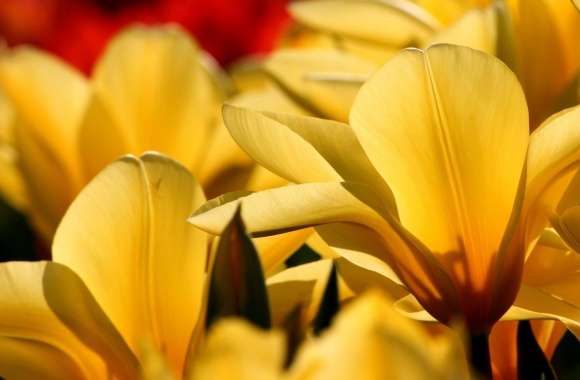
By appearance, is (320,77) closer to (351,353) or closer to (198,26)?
(351,353)

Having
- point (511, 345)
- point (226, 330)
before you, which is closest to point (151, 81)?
point (511, 345)

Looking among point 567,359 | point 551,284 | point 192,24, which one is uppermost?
point 551,284

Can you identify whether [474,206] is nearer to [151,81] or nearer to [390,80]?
[390,80]

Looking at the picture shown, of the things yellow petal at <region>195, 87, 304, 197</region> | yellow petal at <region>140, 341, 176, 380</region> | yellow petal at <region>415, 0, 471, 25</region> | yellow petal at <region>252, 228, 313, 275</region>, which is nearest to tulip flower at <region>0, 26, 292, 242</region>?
yellow petal at <region>195, 87, 304, 197</region>

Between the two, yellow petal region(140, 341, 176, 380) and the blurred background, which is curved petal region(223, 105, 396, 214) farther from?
the blurred background

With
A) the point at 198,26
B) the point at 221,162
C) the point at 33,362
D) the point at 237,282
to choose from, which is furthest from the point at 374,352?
the point at 198,26
